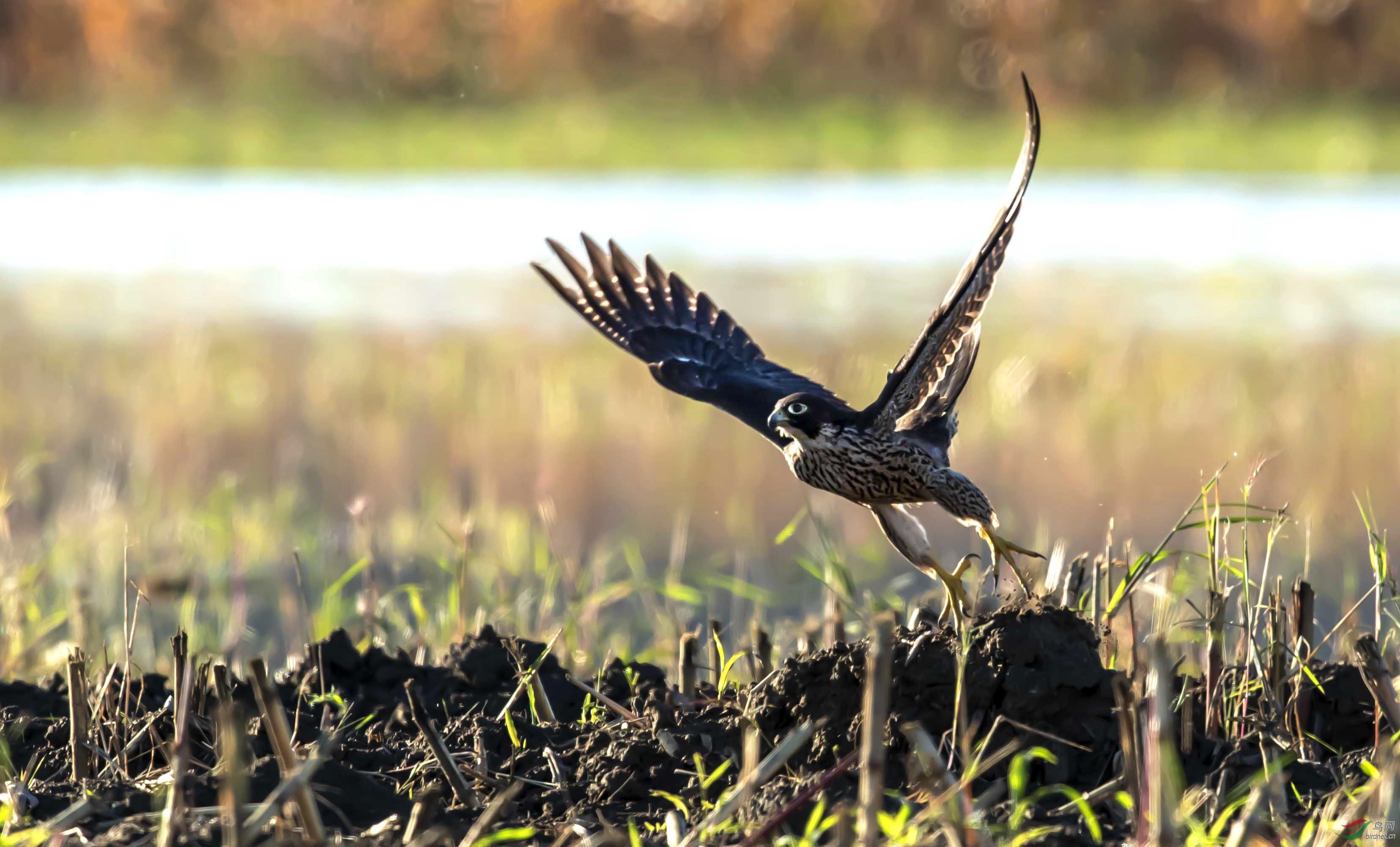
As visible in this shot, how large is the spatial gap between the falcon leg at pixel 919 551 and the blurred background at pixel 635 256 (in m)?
0.17

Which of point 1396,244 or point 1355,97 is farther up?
point 1355,97

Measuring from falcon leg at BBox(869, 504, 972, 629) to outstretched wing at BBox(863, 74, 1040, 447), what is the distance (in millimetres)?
214

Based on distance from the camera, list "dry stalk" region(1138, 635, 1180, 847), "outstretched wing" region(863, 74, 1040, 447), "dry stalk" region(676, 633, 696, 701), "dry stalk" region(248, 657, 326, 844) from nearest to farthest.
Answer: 1. "dry stalk" region(1138, 635, 1180, 847)
2. "dry stalk" region(248, 657, 326, 844)
3. "outstretched wing" region(863, 74, 1040, 447)
4. "dry stalk" region(676, 633, 696, 701)

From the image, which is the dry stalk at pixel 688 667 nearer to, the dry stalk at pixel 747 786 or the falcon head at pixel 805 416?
the falcon head at pixel 805 416

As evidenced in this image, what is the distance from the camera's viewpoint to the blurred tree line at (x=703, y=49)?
20312 millimetres

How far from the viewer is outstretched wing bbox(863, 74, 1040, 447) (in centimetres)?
363

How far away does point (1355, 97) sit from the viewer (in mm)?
20281

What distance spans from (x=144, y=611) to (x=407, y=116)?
57.0 feet

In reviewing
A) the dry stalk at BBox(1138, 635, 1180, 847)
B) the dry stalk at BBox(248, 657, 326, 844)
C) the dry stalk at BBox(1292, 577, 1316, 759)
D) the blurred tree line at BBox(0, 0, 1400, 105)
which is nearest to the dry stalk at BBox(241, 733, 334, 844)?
the dry stalk at BBox(248, 657, 326, 844)

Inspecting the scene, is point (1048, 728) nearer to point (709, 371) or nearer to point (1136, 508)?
point (709, 371)

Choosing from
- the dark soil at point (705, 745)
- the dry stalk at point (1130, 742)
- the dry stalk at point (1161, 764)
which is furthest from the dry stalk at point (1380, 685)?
the dry stalk at point (1161, 764)

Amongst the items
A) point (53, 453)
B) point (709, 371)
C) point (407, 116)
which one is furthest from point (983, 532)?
point (407, 116)

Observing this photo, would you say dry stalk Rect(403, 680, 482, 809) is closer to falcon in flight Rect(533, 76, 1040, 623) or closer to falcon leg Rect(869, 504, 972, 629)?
falcon leg Rect(869, 504, 972, 629)

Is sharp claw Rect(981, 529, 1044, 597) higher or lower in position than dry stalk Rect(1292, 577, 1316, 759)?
higher
